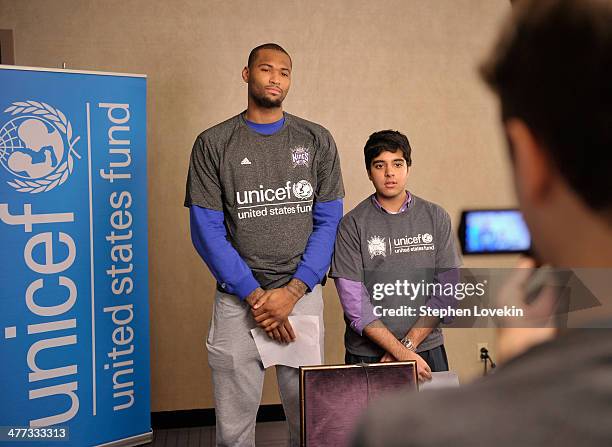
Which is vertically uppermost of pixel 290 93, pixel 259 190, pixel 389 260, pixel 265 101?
pixel 290 93

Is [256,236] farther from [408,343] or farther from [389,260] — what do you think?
[408,343]

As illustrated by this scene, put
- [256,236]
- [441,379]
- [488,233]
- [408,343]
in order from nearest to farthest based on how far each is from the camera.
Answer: [441,379]
[408,343]
[256,236]
[488,233]

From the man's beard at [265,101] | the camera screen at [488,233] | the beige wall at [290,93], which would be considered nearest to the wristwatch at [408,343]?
the camera screen at [488,233]

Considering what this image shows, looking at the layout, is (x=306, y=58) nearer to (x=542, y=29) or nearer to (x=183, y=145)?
(x=183, y=145)

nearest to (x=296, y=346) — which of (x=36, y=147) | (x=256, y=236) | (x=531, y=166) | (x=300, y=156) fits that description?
(x=256, y=236)

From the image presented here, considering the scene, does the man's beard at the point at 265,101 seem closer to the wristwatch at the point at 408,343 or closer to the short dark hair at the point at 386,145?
the short dark hair at the point at 386,145

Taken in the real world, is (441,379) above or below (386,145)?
below

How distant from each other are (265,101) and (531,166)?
2394 millimetres

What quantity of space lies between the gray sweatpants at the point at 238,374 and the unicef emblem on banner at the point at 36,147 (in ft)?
2.86

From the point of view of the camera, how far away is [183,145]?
3527 mm

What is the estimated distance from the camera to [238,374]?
2.65m

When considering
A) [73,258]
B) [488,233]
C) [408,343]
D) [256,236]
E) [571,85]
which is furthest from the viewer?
[73,258]

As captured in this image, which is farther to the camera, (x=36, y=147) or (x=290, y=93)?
(x=290, y=93)

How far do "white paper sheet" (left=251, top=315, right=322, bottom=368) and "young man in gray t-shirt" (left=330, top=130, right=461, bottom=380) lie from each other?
0.16m
